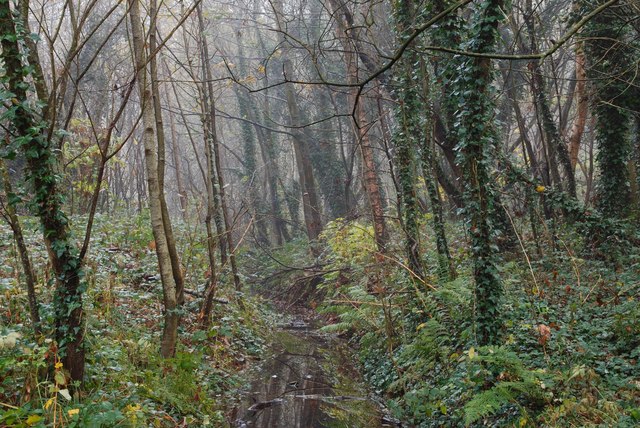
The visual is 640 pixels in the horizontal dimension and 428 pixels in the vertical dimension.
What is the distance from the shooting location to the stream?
655 cm

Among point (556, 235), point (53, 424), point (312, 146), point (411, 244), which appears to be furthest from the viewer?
point (312, 146)

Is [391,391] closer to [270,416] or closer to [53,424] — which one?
[270,416]

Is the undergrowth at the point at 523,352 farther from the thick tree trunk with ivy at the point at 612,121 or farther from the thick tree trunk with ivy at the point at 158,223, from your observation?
the thick tree trunk with ivy at the point at 158,223

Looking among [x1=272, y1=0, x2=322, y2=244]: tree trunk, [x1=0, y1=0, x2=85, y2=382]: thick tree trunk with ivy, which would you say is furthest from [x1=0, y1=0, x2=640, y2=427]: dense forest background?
[x1=272, y1=0, x2=322, y2=244]: tree trunk

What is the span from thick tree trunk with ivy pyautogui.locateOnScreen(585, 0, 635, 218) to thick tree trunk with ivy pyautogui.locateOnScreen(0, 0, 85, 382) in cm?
1011

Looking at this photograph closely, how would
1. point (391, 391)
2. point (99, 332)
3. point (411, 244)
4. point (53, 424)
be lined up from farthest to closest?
point (411, 244), point (391, 391), point (99, 332), point (53, 424)

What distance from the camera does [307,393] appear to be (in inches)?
306

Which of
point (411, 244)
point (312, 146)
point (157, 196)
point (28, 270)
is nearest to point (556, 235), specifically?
point (411, 244)

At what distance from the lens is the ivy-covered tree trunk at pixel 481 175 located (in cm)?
611

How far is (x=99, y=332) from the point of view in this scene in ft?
21.1

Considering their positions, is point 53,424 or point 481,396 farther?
point 481,396

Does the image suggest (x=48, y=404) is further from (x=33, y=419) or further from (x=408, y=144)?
(x=408, y=144)

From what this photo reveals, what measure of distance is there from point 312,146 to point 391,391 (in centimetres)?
1732

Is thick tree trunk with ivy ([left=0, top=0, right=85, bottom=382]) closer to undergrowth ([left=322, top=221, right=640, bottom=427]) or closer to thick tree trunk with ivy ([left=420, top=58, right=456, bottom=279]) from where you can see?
undergrowth ([left=322, top=221, right=640, bottom=427])
